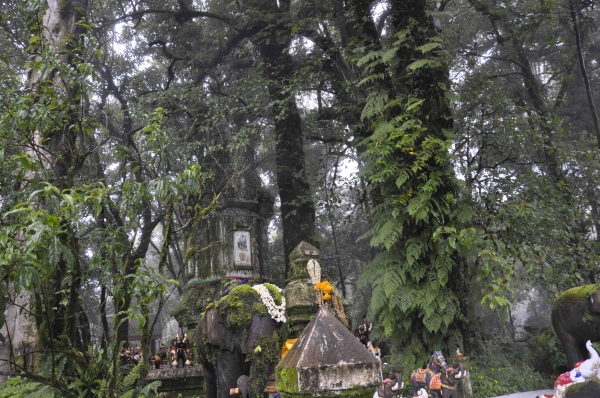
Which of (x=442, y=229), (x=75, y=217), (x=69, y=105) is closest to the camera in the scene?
(x=75, y=217)

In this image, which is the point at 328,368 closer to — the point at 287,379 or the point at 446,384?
the point at 287,379

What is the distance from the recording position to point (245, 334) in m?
6.30

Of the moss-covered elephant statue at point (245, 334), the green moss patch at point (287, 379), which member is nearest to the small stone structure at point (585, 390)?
the moss-covered elephant statue at point (245, 334)

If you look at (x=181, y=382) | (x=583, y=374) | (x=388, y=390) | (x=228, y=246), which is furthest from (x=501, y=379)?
(x=228, y=246)

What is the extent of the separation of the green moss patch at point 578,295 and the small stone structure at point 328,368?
246 inches

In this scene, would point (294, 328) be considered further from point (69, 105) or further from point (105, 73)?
point (105, 73)

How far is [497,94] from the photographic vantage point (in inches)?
392

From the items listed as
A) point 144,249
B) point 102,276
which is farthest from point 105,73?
point 102,276

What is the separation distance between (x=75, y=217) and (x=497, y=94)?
902cm

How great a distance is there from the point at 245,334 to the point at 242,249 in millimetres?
6820

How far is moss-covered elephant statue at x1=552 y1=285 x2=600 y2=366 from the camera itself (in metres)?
7.38

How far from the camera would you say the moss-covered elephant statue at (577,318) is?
24.2 feet

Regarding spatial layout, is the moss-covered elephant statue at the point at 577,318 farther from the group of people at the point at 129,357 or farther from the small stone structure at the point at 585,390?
the group of people at the point at 129,357

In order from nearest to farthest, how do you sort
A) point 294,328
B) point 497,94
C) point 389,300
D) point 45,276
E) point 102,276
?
point 45,276, point 102,276, point 294,328, point 389,300, point 497,94
